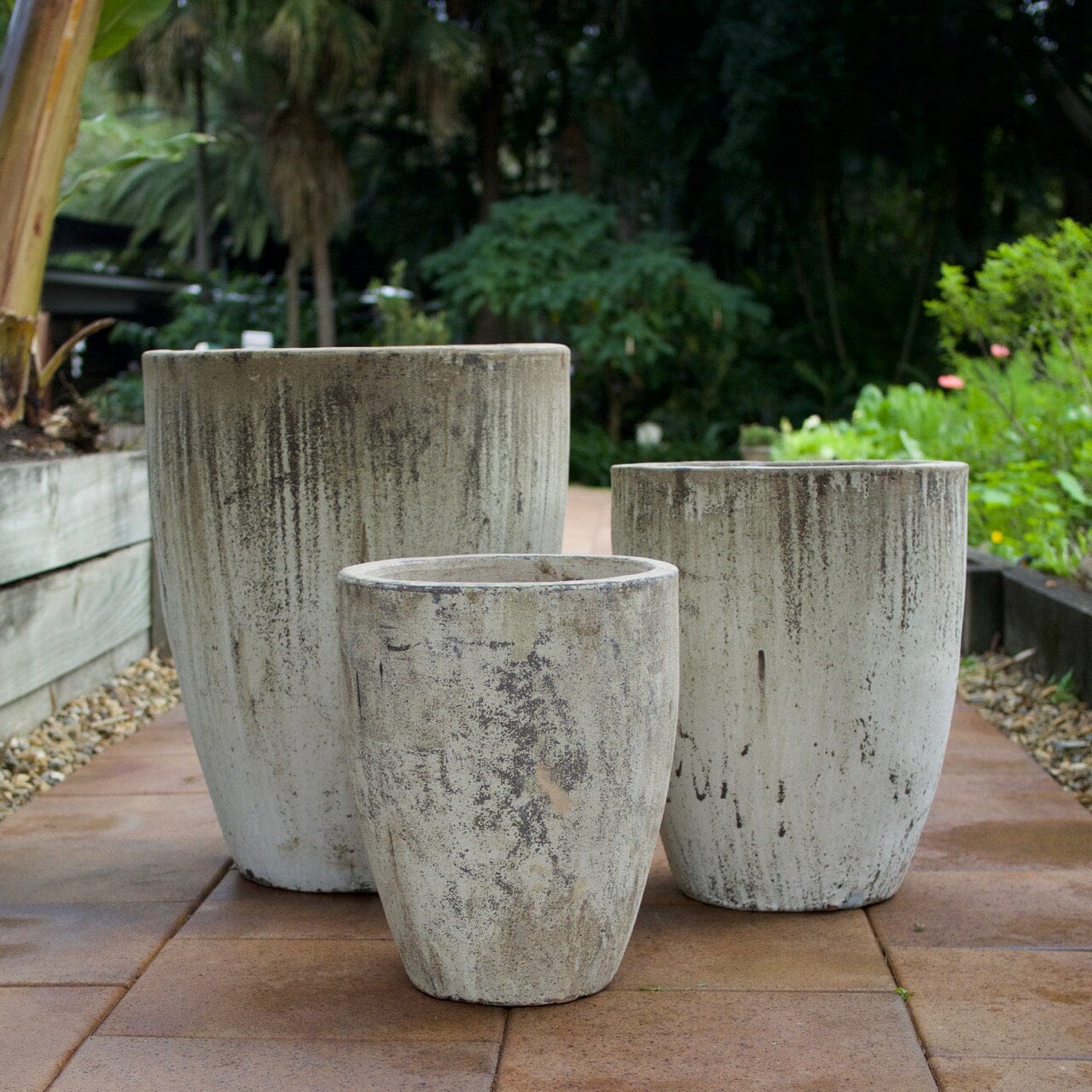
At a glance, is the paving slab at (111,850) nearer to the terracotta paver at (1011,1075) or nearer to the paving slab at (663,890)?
the paving slab at (663,890)

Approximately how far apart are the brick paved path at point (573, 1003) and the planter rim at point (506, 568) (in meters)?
0.68

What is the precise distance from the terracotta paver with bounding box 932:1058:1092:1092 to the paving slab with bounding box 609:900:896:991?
0.28 metres

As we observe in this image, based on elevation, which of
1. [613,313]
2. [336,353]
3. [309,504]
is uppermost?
[613,313]

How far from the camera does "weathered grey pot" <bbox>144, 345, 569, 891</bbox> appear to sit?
7.96 ft

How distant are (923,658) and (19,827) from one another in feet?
6.90

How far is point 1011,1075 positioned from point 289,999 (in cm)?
110

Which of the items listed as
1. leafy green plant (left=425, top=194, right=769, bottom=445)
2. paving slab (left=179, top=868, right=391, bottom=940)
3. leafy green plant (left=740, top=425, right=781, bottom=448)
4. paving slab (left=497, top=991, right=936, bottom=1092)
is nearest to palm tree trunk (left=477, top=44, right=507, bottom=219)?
leafy green plant (left=425, top=194, right=769, bottom=445)

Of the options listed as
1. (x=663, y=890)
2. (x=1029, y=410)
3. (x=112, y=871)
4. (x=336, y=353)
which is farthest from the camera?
(x=1029, y=410)

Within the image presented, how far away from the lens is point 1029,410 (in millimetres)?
6801

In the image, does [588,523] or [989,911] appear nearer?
[989,911]

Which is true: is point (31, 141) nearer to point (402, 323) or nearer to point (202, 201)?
point (402, 323)

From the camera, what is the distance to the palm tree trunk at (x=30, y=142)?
4.18 metres

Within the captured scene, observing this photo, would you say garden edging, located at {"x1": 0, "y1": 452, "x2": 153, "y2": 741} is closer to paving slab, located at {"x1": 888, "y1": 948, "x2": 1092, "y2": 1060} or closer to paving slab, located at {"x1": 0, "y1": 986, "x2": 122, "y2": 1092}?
paving slab, located at {"x1": 0, "y1": 986, "x2": 122, "y2": 1092}

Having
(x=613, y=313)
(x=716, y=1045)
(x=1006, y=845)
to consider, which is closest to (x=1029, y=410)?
(x=1006, y=845)
